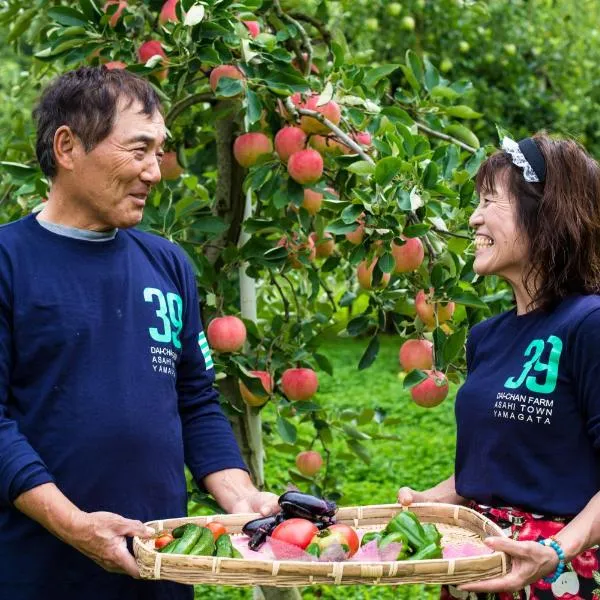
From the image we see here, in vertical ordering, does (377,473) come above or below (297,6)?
below

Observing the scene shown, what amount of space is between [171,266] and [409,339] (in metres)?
0.82

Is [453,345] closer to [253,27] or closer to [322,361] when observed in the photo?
[322,361]

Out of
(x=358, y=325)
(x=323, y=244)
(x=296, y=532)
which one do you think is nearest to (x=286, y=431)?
(x=358, y=325)

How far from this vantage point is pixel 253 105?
8.23ft

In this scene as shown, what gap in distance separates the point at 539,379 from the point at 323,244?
1.25m

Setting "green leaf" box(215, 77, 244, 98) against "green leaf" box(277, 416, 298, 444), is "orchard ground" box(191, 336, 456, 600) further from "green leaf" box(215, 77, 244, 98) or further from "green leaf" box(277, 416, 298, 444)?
"green leaf" box(215, 77, 244, 98)

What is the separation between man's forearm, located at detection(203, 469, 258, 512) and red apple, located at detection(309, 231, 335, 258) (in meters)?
0.98

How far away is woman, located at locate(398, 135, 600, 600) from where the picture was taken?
1.84 metres

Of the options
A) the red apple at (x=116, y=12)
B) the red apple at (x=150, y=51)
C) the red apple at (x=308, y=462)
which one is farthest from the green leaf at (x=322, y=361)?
the red apple at (x=116, y=12)

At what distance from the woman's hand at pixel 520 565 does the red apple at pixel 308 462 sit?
1.58m

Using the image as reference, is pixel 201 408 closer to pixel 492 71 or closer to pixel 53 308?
pixel 53 308

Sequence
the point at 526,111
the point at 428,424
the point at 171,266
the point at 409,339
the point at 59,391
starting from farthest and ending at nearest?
the point at 526,111
the point at 428,424
the point at 409,339
the point at 171,266
the point at 59,391

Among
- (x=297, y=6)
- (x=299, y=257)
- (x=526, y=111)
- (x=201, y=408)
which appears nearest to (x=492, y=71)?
(x=526, y=111)

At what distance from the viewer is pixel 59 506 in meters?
1.78
